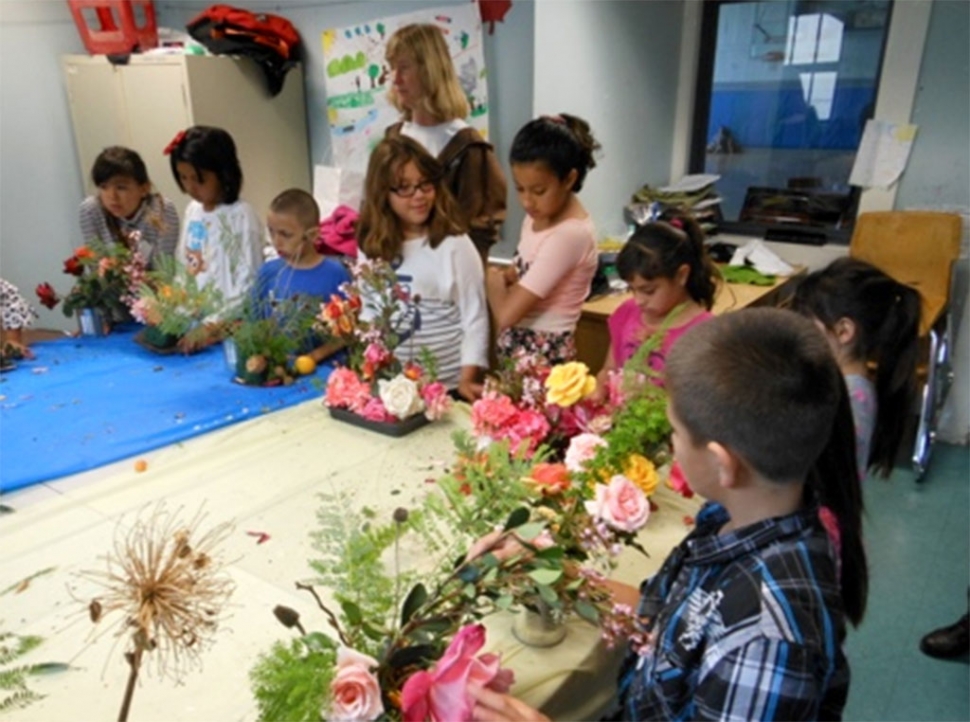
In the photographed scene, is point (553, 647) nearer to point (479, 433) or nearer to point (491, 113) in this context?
point (479, 433)

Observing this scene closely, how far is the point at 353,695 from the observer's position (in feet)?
2.38

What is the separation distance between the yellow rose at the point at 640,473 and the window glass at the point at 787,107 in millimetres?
3008

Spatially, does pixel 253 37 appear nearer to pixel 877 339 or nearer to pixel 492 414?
pixel 492 414

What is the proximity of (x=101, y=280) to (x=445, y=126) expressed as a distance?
52.4 inches

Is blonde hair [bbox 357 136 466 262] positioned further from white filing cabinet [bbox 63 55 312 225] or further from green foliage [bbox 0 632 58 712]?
white filing cabinet [bbox 63 55 312 225]

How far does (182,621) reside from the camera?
0.63 m

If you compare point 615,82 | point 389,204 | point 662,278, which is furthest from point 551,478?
point 615,82

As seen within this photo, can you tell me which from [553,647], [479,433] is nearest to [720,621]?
[553,647]

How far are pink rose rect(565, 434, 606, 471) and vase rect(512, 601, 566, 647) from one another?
8.8 inches

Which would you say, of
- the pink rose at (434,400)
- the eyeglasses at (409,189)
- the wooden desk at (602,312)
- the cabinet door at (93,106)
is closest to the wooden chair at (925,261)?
the wooden desk at (602,312)

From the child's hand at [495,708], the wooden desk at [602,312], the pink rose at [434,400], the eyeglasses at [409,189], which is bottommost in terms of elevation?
the wooden desk at [602,312]

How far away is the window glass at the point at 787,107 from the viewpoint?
351cm

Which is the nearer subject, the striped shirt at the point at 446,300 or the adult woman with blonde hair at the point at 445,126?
the striped shirt at the point at 446,300

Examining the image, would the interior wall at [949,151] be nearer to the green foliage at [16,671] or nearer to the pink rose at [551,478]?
the pink rose at [551,478]
